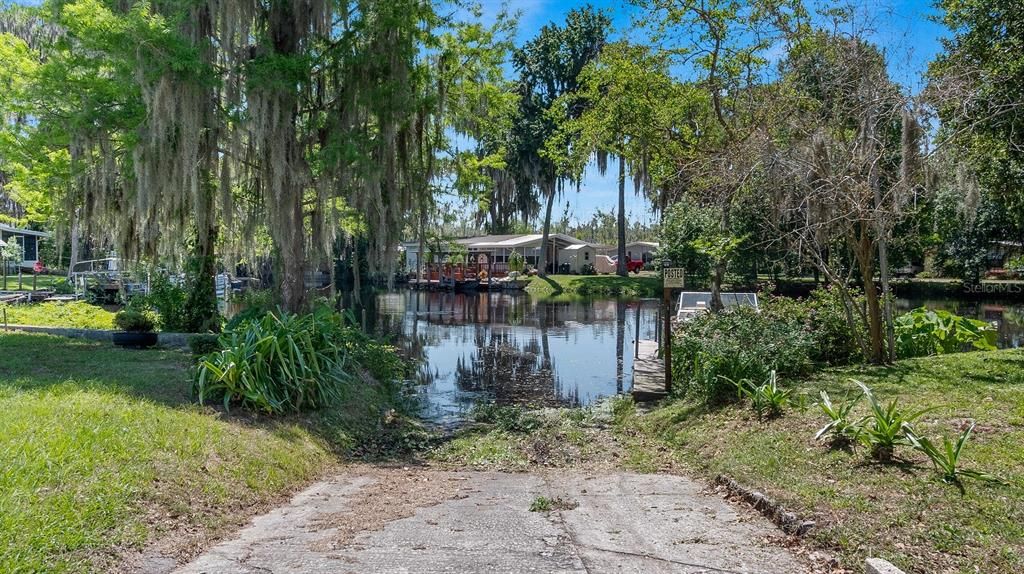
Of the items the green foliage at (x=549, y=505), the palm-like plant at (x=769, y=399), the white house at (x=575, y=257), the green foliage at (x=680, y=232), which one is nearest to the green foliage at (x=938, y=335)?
the palm-like plant at (x=769, y=399)

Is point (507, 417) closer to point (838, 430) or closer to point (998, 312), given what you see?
point (838, 430)

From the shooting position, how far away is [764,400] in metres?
7.32

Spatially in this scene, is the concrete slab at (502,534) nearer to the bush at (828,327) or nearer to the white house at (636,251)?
the bush at (828,327)

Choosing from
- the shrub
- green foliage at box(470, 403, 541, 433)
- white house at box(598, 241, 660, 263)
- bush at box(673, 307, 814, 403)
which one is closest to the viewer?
bush at box(673, 307, 814, 403)

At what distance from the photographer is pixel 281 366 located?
7891 mm

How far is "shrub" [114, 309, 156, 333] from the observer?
430 inches

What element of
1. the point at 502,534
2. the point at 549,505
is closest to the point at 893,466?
the point at 549,505

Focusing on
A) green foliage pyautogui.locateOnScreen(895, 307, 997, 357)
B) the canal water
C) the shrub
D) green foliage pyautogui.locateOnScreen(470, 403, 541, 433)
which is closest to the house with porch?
the canal water

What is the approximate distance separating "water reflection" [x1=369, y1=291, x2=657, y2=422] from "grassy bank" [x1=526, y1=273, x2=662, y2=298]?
6.54 metres

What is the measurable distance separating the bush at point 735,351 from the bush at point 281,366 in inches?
190

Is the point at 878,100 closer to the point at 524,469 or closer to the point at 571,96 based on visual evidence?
the point at 524,469

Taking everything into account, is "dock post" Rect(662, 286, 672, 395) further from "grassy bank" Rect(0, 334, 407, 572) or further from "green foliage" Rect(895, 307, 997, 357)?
"grassy bank" Rect(0, 334, 407, 572)

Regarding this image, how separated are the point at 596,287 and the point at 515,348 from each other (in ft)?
80.3

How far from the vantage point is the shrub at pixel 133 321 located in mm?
10930
